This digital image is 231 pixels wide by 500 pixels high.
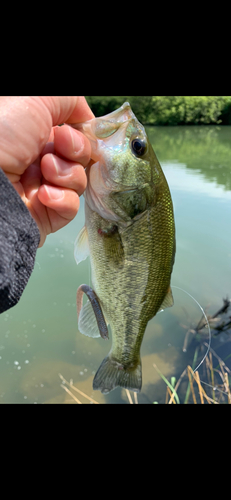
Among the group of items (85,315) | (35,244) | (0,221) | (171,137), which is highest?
(0,221)

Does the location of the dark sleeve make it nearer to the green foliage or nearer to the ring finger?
the ring finger

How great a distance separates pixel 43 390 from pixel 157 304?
468 cm

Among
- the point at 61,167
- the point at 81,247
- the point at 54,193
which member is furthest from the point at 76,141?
the point at 81,247

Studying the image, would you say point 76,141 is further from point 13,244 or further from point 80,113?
point 13,244

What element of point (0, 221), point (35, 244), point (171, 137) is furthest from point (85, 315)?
point (171, 137)

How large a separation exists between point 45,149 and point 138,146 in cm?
40

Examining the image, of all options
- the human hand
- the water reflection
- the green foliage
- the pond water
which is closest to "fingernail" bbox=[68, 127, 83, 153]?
the human hand

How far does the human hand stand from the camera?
1155 mm

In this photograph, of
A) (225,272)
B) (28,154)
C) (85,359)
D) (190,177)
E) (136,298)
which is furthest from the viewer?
(190,177)

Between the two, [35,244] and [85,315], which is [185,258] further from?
[35,244]

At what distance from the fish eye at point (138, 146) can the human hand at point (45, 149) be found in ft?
0.68

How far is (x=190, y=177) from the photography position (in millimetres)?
12938

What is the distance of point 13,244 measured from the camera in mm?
929

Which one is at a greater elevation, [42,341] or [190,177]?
[190,177]
